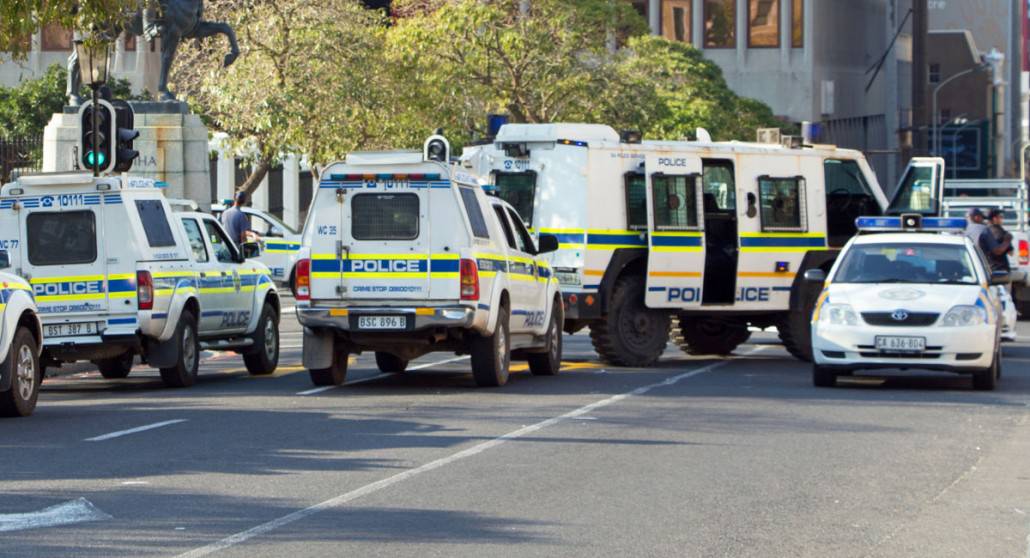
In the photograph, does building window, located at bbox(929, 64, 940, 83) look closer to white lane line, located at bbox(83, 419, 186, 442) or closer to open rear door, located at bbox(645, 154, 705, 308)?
open rear door, located at bbox(645, 154, 705, 308)

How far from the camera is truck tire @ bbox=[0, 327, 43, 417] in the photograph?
15.5m

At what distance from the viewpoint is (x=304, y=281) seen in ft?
61.1

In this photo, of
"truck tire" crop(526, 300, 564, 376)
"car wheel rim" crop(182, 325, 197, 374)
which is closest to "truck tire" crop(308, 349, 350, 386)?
"car wheel rim" crop(182, 325, 197, 374)

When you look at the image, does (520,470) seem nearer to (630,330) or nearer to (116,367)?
(116,367)

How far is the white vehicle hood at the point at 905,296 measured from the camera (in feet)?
61.2

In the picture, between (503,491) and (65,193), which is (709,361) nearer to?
(65,193)

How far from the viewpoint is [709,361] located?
78.7ft

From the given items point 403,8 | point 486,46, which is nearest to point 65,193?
point 486,46

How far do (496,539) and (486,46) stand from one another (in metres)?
32.8

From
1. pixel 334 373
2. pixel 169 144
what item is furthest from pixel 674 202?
pixel 169 144

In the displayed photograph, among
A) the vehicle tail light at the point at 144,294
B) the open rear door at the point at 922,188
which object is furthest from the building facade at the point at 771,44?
the vehicle tail light at the point at 144,294

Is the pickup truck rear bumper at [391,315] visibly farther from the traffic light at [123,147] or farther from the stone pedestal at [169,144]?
the stone pedestal at [169,144]

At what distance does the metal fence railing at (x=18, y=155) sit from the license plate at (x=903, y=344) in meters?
17.8

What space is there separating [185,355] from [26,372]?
358 cm
